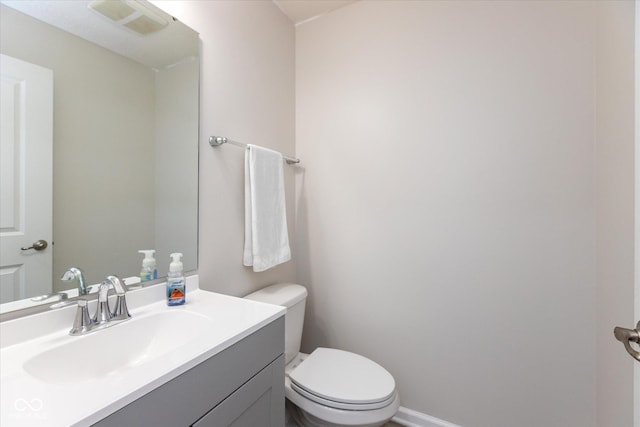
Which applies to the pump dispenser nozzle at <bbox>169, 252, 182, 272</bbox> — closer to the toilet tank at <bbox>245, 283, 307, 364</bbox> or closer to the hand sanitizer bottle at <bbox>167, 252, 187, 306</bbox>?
the hand sanitizer bottle at <bbox>167, 252, 187, 306</bbox>

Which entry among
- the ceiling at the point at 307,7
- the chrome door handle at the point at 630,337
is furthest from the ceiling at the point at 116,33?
the chrome door handle at the point at 630,337

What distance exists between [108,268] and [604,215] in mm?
1755

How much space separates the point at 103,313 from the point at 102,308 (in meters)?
0.02

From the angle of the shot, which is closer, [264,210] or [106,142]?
[106,142]

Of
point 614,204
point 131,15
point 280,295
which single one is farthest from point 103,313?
point 614,204

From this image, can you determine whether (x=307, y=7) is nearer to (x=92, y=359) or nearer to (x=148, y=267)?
(x=148, y=267)

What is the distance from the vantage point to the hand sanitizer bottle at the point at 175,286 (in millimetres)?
976

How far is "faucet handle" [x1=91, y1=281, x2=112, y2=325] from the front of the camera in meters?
0.81

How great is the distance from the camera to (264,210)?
1.39 meters

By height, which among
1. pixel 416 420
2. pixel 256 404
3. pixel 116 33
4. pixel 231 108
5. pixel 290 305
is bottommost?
pixel 416 420

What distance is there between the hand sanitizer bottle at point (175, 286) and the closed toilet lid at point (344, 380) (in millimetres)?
592

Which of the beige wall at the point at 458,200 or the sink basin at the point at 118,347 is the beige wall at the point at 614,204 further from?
the sink basin at the point at 118,347

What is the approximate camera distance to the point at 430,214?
139 centimetres

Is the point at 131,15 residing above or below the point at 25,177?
above
